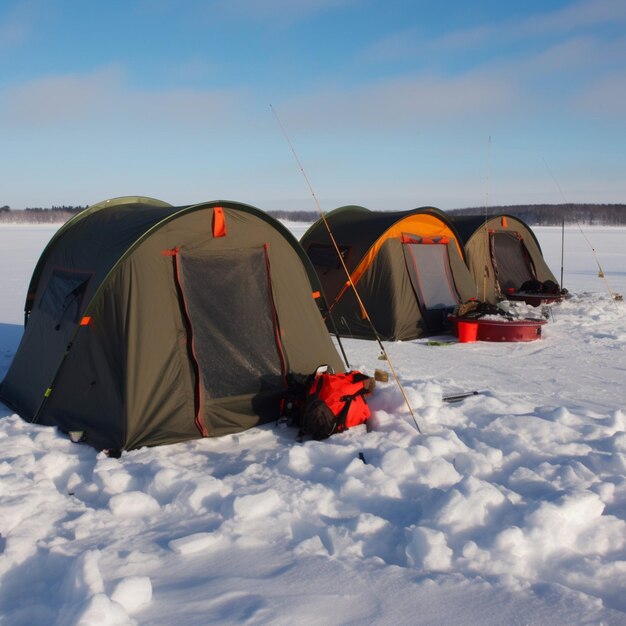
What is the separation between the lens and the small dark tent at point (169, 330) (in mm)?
5535

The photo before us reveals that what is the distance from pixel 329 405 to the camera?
558 centimetres

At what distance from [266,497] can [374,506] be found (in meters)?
0.70

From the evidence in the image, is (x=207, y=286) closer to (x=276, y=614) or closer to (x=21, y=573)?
(x=21, y=573)

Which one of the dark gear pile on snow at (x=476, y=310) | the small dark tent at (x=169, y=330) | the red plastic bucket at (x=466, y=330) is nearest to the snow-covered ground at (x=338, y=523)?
the small dark tent at (x=169, y=330)

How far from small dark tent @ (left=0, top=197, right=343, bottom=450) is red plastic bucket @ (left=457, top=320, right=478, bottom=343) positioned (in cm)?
413

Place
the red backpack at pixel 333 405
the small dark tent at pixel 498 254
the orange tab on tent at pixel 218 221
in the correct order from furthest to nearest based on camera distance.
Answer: the small dark tent at pixel 498 254 < the orange tab on tent at pixel 218 221 < the red backpack at pixel 333 405

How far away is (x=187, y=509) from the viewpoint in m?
4.13

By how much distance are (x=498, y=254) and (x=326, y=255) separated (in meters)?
5.04

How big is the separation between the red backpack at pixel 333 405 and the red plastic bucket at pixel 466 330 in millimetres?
4740

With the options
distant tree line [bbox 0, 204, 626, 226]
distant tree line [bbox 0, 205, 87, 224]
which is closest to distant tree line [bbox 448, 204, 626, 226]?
distant tree line [bbox 0, 204, 626, 226]

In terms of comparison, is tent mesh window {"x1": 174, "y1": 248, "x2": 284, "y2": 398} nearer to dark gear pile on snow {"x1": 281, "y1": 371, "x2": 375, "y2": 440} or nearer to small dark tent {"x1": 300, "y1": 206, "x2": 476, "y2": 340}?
dark gear pile on snow {"x1": 281, "y1": 371, "x2": 375, "y2": 440}

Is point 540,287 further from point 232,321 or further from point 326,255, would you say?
point 232,321

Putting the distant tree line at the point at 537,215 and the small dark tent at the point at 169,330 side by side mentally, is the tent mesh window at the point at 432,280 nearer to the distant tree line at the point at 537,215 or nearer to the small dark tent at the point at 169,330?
the small dark tent at the point at 169,330

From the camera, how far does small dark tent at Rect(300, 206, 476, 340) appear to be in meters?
10.8
